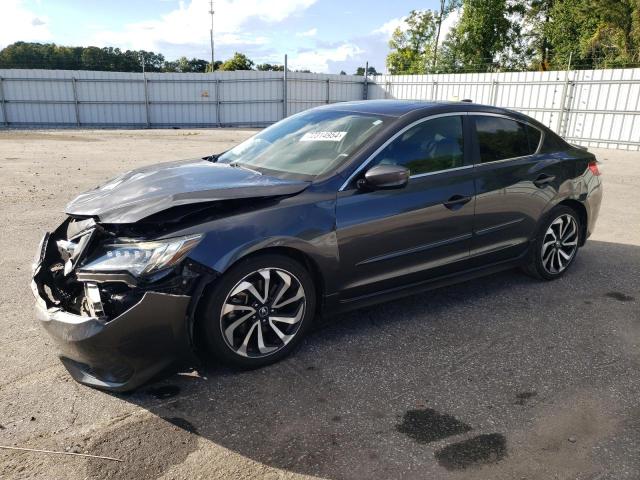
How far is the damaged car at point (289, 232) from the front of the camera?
2.83m

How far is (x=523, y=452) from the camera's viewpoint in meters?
2.57

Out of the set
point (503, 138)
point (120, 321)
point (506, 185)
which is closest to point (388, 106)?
point (503, 138)

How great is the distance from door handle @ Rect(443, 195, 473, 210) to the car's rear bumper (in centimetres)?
209

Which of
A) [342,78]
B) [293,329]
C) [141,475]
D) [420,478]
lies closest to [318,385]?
[293,329]

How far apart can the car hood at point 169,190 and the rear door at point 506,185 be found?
1.64m

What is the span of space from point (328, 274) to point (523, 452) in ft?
4.97

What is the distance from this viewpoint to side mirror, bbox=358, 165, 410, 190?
340cm

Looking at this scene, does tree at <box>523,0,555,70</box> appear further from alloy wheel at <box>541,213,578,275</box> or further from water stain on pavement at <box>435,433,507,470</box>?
water stain on pavement at <box>435,433,507,470</box>

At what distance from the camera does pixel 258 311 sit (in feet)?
10.5

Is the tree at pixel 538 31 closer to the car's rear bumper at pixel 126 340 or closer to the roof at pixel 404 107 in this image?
the roof at pixel 404 107

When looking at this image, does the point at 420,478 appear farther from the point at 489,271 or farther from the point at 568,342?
the point at 489,271

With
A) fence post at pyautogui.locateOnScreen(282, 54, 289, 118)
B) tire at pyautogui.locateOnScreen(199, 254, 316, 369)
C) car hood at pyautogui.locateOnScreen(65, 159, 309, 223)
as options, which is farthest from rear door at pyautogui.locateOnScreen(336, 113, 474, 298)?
fence post at pyautogui.locateOnScreen(282, 54, 289, 118)

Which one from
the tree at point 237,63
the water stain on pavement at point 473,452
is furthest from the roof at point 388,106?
the tree at point 237,63

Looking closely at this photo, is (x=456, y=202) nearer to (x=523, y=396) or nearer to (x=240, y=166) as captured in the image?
(x=523, y=396)
